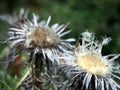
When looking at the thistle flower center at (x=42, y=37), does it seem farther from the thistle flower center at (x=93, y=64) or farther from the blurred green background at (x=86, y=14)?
the blurred green background at (x=86, y=14)

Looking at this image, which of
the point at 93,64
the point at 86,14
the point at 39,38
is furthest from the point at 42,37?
the point at 86,14

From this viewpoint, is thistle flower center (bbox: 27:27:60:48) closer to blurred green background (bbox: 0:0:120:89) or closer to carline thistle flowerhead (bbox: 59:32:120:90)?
carline thistle flowerhead (bbox: 59:32:120:90)

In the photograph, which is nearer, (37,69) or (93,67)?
(93,67)

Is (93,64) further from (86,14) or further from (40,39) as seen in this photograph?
(86,14)

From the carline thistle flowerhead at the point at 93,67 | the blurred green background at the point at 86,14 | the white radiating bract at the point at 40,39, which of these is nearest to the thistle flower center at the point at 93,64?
the carline thistle flowerhead at the point at 93,67

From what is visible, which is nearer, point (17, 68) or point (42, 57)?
point (42, 57)

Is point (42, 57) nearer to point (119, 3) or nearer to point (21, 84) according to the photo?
point (21, 84)

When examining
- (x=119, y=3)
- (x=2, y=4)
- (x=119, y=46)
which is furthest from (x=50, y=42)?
(x=2, y=4)
